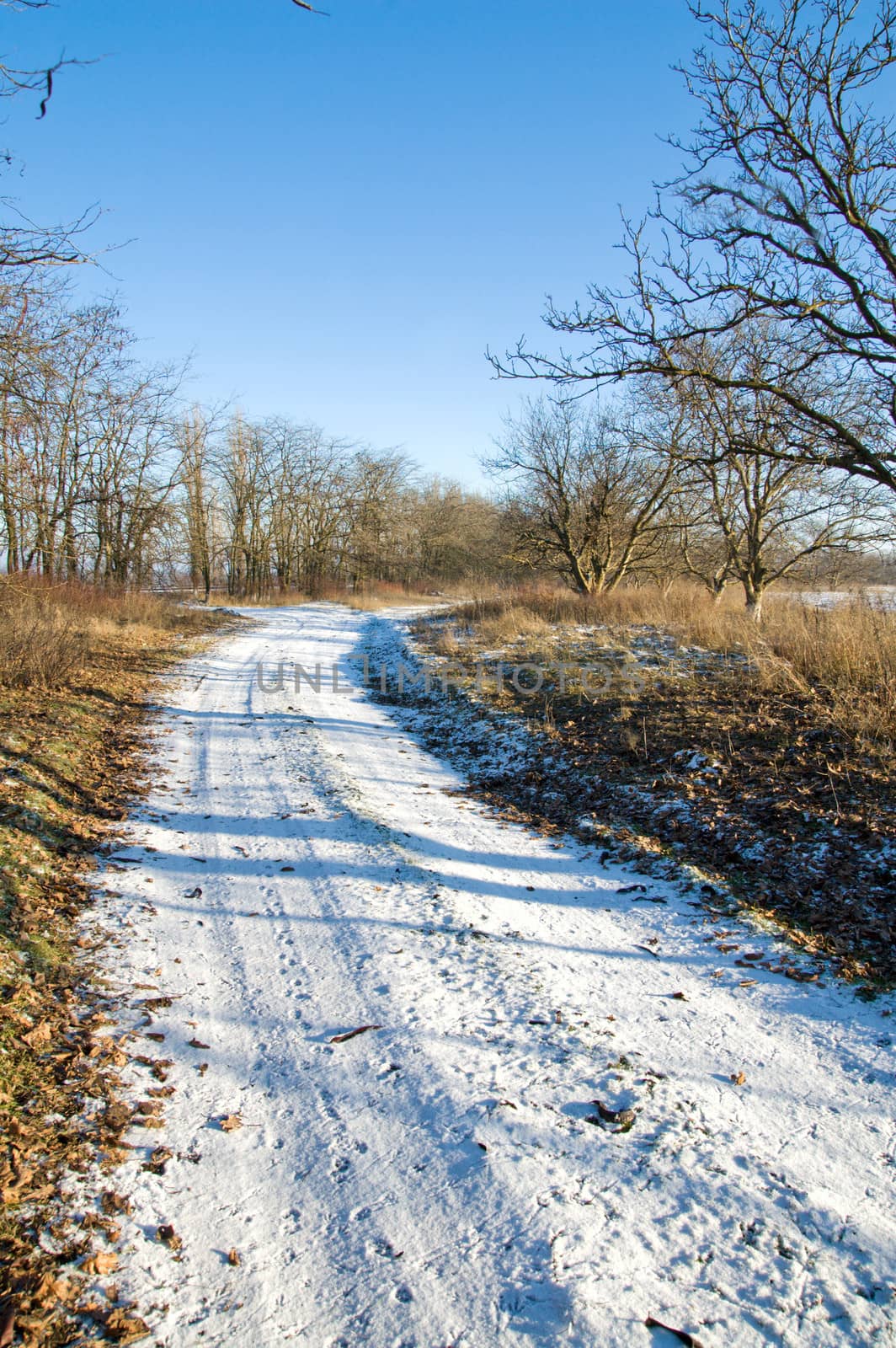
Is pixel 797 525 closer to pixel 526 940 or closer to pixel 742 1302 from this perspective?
pixel 526 940

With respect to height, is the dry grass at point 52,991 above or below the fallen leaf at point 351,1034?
above

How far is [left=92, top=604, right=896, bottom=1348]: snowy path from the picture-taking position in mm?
2258

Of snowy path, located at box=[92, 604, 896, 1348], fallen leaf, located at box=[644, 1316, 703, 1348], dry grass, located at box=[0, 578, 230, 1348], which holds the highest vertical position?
dry grass, located at box=[0, 578, 230, 1348]

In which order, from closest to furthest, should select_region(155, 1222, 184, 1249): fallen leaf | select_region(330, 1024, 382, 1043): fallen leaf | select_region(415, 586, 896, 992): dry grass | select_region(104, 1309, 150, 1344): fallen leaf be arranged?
select_region(104, 1309, 150, 1344): fallen leaf → select_region(155, 1222, 184, 1249): fallen leaf → select_region(330, 1024, 382, 1043): fallen leaf → select_region(415, 586, 896, 992): dry grass

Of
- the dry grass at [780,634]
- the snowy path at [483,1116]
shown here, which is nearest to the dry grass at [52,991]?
the snowy path at [483,1116]

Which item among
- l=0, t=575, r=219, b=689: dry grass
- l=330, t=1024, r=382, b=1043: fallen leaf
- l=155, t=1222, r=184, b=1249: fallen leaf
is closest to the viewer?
l=155, t=1222, r=184, b=1249: fallen leaf

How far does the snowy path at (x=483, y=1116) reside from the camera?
2.26 metres

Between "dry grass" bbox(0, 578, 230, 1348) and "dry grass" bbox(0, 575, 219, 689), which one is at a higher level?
"dry grass" bbox(0, 575, 219, 689)

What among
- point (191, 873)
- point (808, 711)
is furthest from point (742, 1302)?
point (808, 711)

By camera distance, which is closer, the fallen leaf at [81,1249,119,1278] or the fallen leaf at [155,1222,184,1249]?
the fallen leaf at [81,1249,119,1278]

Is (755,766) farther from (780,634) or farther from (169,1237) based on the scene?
(169,1237)

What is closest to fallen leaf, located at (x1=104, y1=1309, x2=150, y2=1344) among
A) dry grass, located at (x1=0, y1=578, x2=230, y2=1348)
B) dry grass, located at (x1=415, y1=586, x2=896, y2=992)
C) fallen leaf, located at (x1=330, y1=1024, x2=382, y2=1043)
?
dry grass, located at (x1=0, y1=578, x2=230, y2=1348)

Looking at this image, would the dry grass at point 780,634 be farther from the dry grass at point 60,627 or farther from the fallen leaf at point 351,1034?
the dry grass at point 60,627

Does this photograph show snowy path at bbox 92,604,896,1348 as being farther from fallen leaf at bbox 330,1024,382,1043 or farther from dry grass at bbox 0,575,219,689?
dry grass at bbox 0,575,219,689
